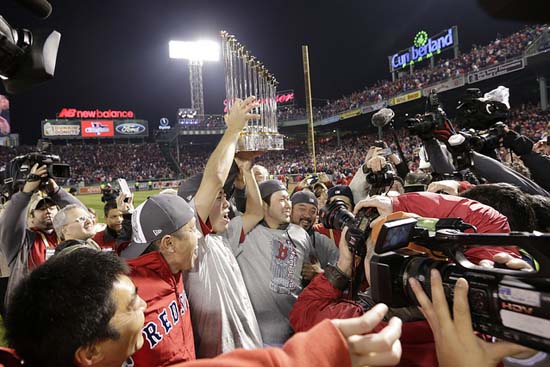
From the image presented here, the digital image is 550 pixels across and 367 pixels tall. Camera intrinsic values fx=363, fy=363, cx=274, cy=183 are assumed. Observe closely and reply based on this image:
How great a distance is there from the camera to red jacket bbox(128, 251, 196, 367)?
5.30ft

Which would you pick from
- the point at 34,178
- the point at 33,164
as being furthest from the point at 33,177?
the point at 33,164

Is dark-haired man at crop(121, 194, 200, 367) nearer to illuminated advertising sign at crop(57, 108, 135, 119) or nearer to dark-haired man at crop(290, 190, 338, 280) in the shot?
dark-haired man at crop(290, 190, 338, 280)

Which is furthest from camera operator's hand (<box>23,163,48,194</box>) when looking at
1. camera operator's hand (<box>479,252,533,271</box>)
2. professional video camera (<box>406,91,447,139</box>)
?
camera operator's hand (<box>479,252,533,271</box>)

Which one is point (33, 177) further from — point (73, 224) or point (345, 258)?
point (345, 258)

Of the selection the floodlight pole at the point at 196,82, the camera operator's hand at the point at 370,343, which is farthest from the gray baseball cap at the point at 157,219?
the floodlight pole at the point at 196,82

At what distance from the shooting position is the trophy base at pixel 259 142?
299cm

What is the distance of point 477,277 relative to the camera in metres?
0.89

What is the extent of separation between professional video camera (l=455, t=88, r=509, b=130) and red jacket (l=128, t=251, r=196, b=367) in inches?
97.1

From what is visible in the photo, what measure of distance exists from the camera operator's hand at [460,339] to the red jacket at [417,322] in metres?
0.29

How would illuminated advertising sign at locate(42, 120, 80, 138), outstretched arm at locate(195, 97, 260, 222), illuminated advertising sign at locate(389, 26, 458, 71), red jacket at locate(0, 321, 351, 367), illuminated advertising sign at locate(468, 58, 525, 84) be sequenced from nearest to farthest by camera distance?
red jacket at locate(0, 321, 351, 367)
outstretched arm at locate(195, 97, 260, 222)
illuminated advertising sign at locate(468, 58, 525, 84)
illuminated advertising sign at locate(389, 26, 458, 71)
illuminated advertising sign at locate(42, 120, 80, 138)

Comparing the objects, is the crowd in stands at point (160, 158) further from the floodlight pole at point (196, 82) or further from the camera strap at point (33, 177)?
the camera strap at point (33, 177)

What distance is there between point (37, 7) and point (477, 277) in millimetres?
1454

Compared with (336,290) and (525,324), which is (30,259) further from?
(525,324)

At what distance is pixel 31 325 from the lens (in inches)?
40.4
